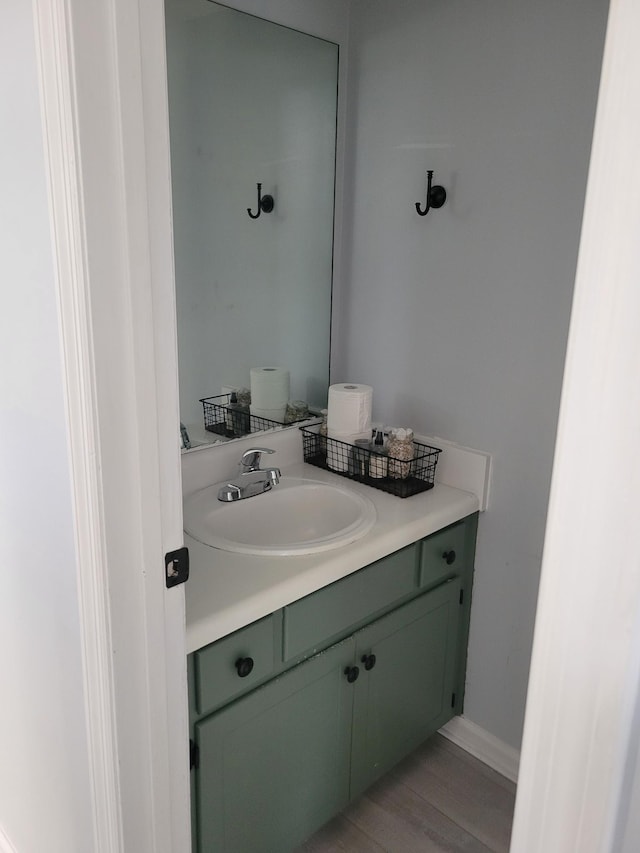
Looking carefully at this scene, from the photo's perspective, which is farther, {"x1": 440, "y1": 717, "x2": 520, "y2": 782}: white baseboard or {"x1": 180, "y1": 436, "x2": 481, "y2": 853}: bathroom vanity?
{"x1": 440, "y1": 717, "x2": 520, "y2": 782}: white baseboard

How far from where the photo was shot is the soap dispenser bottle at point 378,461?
197 cm

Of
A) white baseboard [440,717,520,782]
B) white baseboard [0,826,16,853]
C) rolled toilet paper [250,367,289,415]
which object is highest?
rolled toilet paper [250,367,289,415]

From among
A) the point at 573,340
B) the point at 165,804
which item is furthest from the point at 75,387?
the point at 165,804

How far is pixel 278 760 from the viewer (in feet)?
5.18

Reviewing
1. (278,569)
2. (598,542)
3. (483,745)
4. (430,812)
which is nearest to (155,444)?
(278,569)

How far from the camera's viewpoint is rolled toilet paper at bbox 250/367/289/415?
2.07 meters

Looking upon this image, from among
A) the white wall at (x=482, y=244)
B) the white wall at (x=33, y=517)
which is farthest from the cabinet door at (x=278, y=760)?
the white wall at (x=482, y=244)

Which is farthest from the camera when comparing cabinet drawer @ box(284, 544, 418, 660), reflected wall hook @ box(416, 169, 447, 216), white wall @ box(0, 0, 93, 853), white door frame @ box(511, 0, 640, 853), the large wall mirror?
reflected wall hook @ box(416, 169, 447, 216)

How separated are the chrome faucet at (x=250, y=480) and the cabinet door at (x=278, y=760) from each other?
1.45 ft

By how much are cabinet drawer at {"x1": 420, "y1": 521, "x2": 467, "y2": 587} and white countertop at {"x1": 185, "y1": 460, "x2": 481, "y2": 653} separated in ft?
0.14

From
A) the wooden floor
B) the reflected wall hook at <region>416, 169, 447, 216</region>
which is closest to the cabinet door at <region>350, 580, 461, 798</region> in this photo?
the wooden floor

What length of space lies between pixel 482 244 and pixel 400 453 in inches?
23.6

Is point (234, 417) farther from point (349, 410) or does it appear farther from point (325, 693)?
point (325, 693)

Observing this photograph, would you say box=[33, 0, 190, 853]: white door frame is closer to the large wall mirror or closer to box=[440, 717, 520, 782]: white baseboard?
the large wall mirror
